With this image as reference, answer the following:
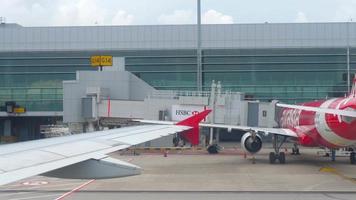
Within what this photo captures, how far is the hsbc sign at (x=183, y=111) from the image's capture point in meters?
46.1

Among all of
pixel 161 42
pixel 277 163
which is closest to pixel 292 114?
pixel 277 163

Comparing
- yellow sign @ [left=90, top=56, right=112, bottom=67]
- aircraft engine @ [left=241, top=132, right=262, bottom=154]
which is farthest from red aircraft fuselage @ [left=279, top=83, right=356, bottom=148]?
yellow sign @ [left=90, top=56, right=112, bottom=67]

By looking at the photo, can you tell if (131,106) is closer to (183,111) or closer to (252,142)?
(183,111)

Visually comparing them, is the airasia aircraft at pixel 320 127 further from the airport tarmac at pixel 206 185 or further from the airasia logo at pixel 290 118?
the airport tarmac at pixel 206 185

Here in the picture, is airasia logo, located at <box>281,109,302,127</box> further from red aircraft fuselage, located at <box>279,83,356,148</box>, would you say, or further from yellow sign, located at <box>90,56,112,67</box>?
yellow sign, located at <box>90,56,112,67</box>

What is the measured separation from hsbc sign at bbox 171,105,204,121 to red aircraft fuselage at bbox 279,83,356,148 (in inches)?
455

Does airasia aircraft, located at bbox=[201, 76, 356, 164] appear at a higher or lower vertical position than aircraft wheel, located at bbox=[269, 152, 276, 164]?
higher

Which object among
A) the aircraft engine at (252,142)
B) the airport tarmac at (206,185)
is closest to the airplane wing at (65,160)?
the airport tarmac at (206,185)

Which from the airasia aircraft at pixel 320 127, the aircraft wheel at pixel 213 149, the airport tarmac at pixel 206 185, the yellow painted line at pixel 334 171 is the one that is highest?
the airasia aircraft at pixel 320 127

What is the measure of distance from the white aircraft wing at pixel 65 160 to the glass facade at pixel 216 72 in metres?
57.2

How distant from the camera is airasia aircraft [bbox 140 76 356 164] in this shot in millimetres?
24597

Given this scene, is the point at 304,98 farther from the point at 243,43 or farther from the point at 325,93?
the point at 243,43

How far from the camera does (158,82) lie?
67500 millimetres

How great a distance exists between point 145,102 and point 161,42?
2279cm
